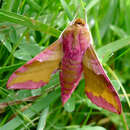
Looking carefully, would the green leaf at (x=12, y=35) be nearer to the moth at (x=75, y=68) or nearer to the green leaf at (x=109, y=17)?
the moth at (x=75, y=68)

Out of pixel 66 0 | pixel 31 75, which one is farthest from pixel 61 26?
pixel 31 75

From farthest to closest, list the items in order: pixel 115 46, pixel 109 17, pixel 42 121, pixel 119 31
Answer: pixel 109 17 → pixel 119 31 → pixel 115 46 → pixel 42 121

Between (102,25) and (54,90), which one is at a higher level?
(102,25)

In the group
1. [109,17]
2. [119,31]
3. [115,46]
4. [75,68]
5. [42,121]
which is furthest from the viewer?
[109,17]

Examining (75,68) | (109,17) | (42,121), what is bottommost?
(42,121)

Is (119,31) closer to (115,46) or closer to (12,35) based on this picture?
(115,46)

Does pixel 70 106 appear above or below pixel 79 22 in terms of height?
below

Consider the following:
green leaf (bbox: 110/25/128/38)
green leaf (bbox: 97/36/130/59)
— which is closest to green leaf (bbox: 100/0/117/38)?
green leaf (bbox: 110/25/128/38)

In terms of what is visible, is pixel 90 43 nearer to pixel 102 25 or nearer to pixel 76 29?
pixel 76 29

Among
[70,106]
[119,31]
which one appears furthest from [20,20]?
[119,31]
